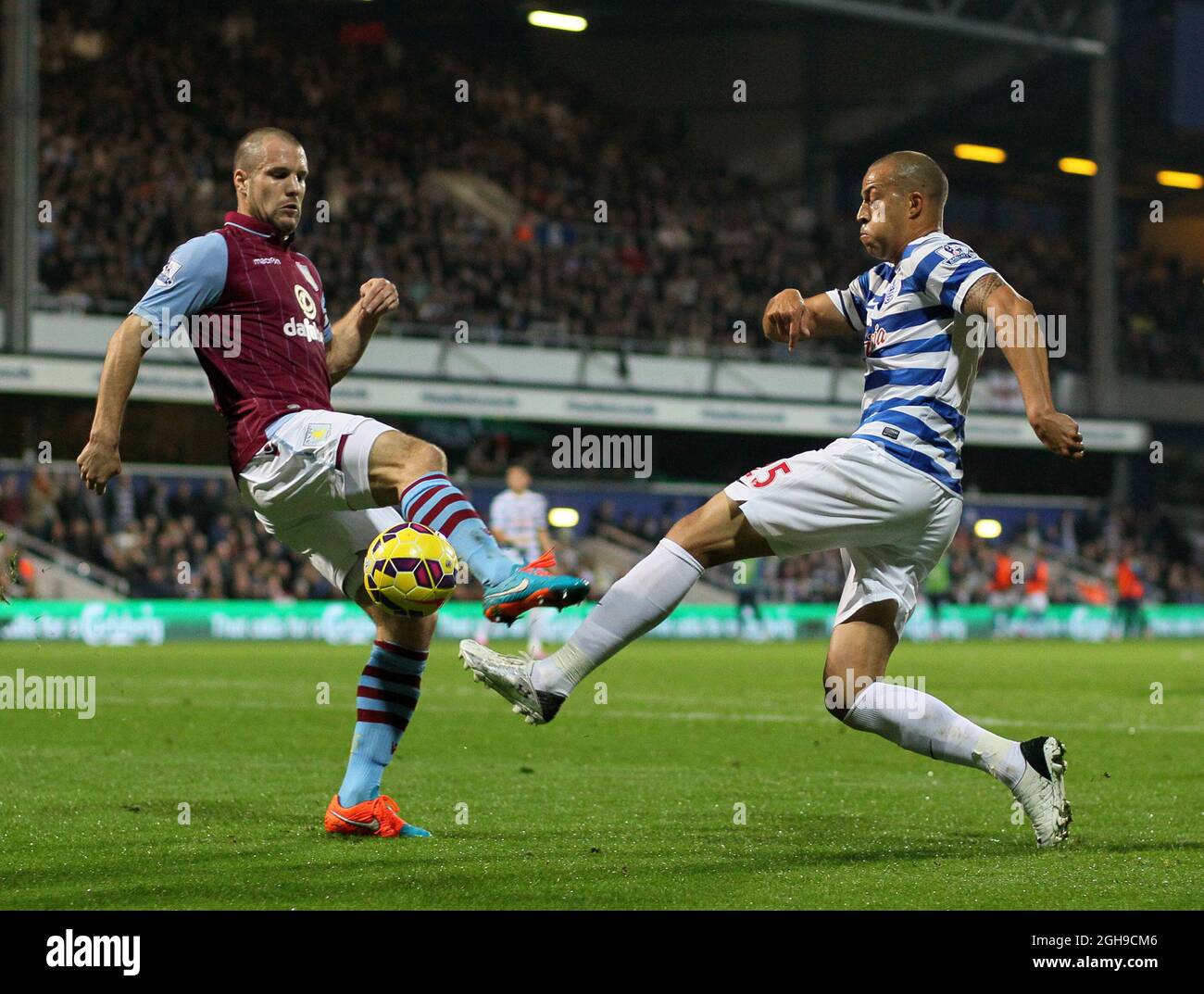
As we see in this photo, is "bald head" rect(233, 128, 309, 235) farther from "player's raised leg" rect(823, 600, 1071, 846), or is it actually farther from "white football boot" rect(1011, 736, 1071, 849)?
"white football boot" rect(1011, 736, 1071, 849)

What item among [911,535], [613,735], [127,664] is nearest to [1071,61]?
[127,664]

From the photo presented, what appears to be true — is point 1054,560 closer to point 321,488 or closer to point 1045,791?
point 1045,791

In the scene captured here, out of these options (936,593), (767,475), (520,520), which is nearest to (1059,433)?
(767,475)

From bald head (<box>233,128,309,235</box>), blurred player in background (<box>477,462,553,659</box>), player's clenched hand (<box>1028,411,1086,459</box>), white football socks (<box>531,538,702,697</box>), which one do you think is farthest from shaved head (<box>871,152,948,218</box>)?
blurred player in background (<box>477,462,553,659</box>)

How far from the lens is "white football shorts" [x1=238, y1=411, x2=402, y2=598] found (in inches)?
233

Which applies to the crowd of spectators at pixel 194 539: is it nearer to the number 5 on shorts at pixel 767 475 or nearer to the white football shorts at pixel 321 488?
the white football shorts at pixel 321 488

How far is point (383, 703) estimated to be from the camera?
21.7ft

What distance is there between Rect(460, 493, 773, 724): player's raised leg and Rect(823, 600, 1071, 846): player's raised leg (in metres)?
0.68

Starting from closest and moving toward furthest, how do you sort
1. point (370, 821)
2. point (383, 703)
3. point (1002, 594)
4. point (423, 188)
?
point (370, 821)
point (383, 703)
point (423, 188)
point (1002, 594)

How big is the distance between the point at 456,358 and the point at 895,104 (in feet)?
50.8

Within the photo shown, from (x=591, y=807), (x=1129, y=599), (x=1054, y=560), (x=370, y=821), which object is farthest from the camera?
(x=1054, y=560)

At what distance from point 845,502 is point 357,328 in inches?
86.6

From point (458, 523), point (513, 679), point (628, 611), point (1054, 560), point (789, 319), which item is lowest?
point (1054, 560)

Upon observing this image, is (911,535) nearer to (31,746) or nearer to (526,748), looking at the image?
(526,748)
